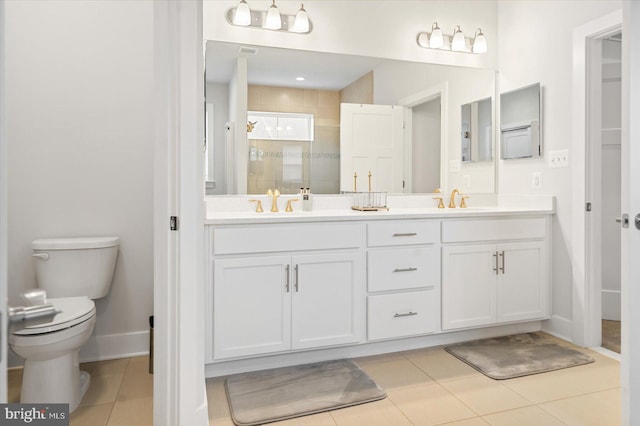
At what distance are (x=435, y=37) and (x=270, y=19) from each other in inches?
48.4

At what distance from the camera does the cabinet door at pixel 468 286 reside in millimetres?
2594

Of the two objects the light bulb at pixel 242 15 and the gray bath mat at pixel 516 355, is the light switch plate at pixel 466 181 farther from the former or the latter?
the light bulb at pixel 242 15

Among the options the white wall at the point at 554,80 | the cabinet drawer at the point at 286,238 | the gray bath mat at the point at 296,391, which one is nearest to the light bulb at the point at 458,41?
the white wall at the point at 554,80

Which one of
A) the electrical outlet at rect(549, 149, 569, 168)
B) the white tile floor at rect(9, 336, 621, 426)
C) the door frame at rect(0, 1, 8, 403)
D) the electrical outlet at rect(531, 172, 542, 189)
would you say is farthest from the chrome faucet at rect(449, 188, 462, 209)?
the door frame at rect(0, 1, 8, 403)

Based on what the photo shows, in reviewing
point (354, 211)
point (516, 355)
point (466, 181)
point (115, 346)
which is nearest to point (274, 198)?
point (354, 211)

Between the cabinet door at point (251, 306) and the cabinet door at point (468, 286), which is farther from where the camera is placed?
the cabinet door at point (468, 286)

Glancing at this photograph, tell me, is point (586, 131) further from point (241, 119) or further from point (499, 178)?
point (241, 119)

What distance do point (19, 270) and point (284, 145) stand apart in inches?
65.7

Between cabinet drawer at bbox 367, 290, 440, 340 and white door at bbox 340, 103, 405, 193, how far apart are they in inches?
33.6

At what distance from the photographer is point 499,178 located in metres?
3.34

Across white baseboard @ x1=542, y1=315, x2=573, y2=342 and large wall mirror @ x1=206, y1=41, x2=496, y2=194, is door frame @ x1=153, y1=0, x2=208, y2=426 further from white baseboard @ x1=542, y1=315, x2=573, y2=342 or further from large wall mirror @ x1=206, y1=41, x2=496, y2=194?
white baseboard @ x1=542, y1=315, x2=573, y2=342

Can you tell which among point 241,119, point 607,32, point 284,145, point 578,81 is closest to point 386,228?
point 284,145

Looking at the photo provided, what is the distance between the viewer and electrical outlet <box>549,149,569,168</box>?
2768mm

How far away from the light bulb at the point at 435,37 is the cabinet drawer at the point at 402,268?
1.56 m
